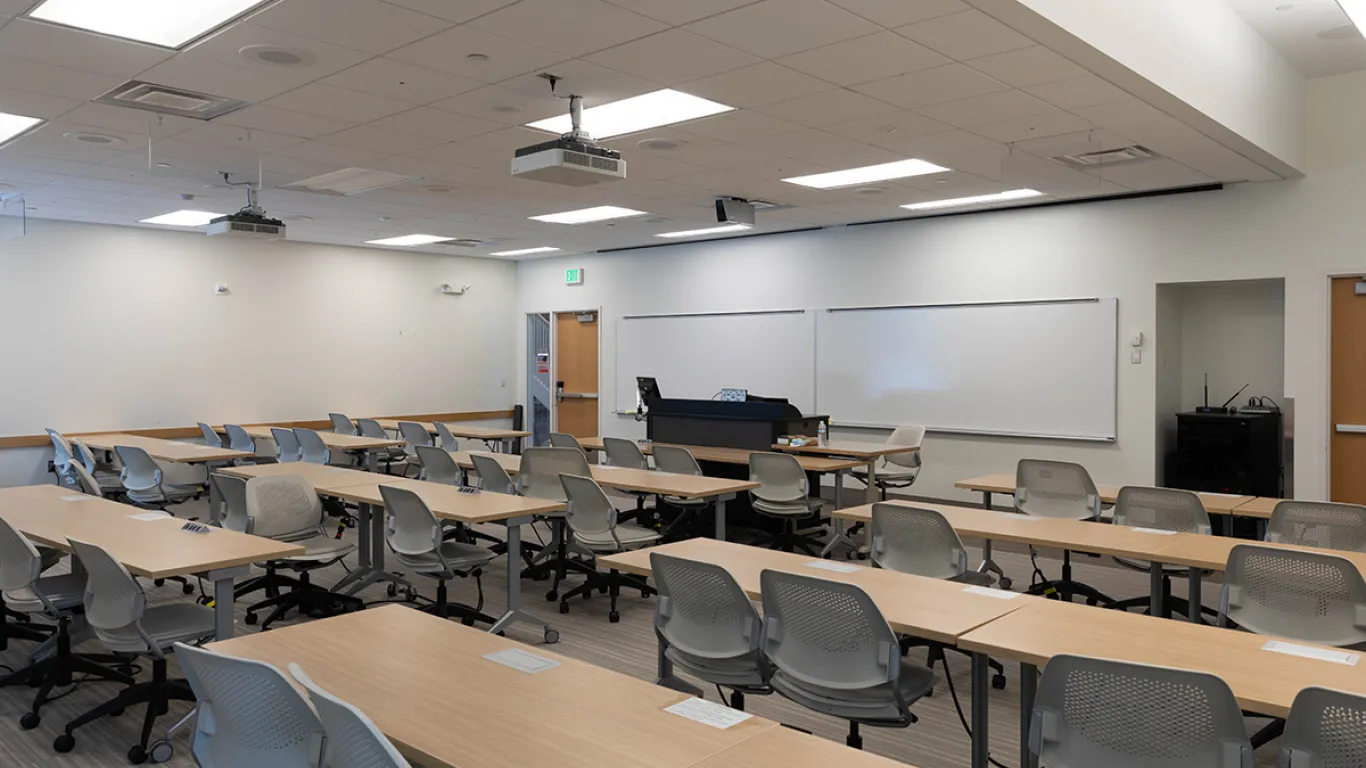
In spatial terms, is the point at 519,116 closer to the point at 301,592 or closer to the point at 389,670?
the point at 301,592

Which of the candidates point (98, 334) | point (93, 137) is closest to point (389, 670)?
point (93, 137)

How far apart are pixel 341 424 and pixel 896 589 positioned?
32.1 feet

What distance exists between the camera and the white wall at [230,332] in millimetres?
10180

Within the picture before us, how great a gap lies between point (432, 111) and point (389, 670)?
4141mm

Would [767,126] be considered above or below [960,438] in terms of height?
above

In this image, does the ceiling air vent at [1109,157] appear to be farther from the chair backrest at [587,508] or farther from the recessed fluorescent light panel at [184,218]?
the recessed fluorescent light panel at [184,218]

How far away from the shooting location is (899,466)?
29.1 ft

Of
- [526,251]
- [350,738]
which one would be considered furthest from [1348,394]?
[526,251]

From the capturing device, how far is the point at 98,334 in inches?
416

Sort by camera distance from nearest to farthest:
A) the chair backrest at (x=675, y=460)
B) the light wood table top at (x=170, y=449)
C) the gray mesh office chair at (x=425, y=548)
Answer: the gray mesh office chair at (x=425, y=548) → the chair backrest at (x=675, y=460) → the light wood table top at (x=170, y=449)

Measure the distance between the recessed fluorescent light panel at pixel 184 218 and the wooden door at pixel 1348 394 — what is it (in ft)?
34.8

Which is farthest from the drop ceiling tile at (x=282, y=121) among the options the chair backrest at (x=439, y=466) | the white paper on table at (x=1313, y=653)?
the white paper on table at (x=1313, y=653)

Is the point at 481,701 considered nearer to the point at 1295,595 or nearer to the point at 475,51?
the point at 1295,595

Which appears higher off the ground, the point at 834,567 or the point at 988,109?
the point at 988,109
